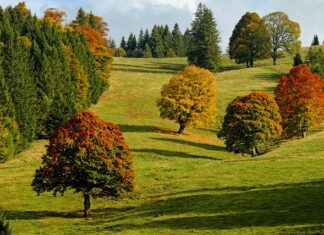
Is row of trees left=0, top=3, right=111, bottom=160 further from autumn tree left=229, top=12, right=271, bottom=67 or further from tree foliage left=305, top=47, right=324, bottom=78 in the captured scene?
autumn tree left=229, top=12, right=271, bottom=67

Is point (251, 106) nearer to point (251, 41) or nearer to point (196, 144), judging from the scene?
point (196, 144)

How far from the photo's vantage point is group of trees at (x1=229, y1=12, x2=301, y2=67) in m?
A: 132

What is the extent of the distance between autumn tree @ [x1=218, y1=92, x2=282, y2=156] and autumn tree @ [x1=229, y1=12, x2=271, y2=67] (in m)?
68.7

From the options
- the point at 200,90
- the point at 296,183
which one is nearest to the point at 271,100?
the point at 200,90

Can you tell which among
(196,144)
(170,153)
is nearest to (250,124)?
(170,153)

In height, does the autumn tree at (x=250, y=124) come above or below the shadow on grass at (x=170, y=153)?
above

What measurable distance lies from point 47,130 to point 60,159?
3419cm

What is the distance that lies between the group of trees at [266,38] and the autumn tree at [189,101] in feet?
188

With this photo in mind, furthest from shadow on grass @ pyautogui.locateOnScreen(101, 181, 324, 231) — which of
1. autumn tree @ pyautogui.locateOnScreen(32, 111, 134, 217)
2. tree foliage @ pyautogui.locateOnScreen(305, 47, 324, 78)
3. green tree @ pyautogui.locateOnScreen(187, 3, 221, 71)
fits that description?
green tree @ pyautogui.locateOnScreen(187, 3, 221, 71)

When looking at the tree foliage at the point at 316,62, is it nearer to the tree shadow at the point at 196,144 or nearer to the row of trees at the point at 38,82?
the tree shadow at the point at 196,144

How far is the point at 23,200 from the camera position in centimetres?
4397

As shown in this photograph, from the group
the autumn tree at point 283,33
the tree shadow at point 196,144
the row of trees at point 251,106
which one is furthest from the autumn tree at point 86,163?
the autumn tree at point 283,33

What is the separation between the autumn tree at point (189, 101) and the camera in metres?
76.0

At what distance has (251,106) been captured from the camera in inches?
2539
